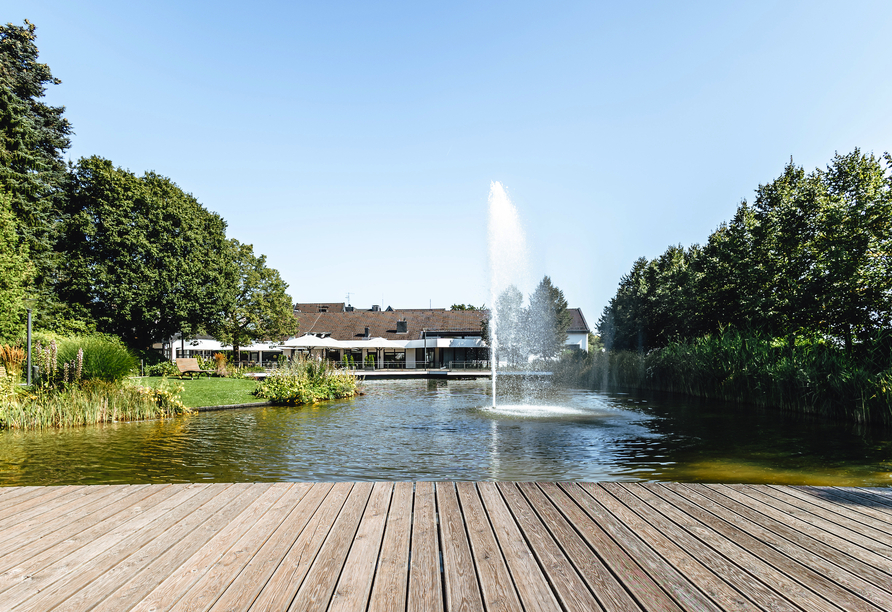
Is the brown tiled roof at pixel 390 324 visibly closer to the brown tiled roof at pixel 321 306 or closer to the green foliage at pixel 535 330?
the green foliage at pixel 535 330

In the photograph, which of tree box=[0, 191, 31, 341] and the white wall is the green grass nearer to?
tree box=[0, 191, 31, 341]

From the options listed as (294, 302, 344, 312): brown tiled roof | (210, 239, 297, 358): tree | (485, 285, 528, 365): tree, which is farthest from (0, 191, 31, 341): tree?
(294, 302, 344, 312): brown tiled roof

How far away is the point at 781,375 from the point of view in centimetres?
1402

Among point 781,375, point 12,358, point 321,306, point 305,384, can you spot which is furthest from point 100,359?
point 321,306

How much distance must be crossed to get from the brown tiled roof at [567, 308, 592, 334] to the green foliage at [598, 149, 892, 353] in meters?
20.7

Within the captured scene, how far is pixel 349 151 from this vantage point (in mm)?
14055

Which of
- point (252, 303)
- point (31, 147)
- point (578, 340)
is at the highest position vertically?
point (31, 147)

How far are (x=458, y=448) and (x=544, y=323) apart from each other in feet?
98.7

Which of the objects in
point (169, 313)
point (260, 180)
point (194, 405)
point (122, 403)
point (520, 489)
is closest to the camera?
point (520, 489)

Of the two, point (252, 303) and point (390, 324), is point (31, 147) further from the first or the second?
point (390, 324)

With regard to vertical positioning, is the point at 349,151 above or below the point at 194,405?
above

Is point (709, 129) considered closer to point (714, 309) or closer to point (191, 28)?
point (191, 28)

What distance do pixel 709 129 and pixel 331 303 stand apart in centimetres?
4941

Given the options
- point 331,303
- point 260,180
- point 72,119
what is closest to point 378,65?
point 260,180
